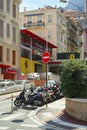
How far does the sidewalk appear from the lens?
60.0 feet

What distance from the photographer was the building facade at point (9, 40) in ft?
183

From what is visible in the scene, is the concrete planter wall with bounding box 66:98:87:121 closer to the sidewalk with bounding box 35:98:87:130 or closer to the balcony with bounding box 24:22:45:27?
the sidewalk with bounding box 35:98:87:130

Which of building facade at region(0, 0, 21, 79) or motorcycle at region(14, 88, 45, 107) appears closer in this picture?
motorcycle at region(14, 88, 45, 107)

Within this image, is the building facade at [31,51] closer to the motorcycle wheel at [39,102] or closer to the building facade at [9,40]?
the building facade at [9,40]

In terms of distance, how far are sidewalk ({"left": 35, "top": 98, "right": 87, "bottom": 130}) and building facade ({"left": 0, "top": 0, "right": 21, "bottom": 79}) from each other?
101ft

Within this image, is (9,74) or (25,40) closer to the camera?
(9,74)

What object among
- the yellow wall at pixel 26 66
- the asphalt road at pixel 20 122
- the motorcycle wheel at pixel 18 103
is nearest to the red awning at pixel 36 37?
the yellow wall at pixel 26 66

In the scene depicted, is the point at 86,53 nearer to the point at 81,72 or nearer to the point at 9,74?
the point at 9,74

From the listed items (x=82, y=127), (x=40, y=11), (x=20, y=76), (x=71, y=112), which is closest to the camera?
(x=82, y=127)

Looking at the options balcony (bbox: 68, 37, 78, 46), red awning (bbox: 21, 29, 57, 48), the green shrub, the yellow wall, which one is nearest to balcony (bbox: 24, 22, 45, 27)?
red awning (bbox: 21, 29, 57, 48)

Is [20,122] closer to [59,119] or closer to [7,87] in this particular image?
[59,119]

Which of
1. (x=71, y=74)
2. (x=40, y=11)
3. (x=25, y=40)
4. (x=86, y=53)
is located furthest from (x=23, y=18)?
(x=71, y=74)

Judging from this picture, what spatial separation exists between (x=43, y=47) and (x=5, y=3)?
77.1ft

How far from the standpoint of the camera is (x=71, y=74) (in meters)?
21.2
